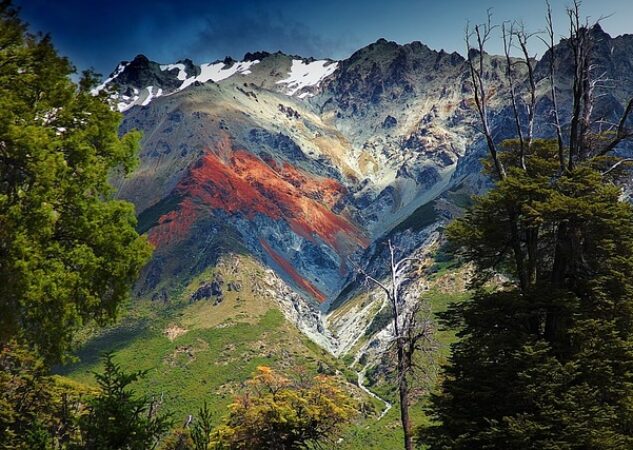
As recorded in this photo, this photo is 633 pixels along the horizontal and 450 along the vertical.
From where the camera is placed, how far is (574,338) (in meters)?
22.6

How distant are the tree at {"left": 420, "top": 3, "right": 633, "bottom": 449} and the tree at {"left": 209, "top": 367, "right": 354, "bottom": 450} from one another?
8.81 metres

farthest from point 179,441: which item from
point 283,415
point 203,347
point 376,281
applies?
point 203,347

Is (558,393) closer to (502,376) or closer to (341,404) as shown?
(502,376)

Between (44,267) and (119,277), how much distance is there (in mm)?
2577

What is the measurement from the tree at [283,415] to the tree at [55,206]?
16.1 m

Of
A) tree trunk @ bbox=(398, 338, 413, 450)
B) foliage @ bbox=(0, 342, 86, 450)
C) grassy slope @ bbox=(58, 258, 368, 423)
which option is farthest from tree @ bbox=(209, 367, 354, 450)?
grassy slope @ bbox=(58, 258, 368, 423)

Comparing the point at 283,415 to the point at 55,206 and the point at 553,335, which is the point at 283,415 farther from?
the point at 55,206

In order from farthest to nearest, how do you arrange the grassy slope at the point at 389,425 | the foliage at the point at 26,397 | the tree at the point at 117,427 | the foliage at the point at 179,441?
the grassy slope at the point at 389,425, the foliage at the point at 179,441, the foliage at the point at 26,397, the tree at the point at 117,427

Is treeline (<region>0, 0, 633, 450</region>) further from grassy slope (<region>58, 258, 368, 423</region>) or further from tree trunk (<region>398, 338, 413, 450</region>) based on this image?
grassy slope (<region>58, 258, 368, 423</region>)

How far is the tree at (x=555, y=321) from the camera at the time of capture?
67.8 ft

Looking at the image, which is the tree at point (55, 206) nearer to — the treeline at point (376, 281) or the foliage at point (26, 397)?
the treeline at point (376, 281)

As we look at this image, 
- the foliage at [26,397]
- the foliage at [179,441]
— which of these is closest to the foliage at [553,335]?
the foliage at [179,441]

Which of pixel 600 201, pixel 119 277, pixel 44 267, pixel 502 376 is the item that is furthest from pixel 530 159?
pixel 44 267

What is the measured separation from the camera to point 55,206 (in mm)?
15258
